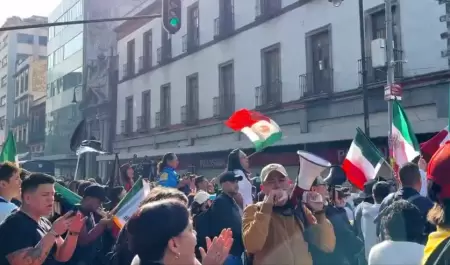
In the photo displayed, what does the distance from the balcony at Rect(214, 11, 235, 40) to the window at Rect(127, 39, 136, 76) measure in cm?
997

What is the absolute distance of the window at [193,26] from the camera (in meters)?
27.0

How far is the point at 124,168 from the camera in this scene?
894 cm

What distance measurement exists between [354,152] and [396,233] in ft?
14.0

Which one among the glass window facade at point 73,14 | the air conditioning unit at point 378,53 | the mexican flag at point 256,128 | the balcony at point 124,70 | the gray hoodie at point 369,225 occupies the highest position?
the glass window facade at point 73,14

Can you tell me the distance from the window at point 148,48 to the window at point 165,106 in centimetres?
254

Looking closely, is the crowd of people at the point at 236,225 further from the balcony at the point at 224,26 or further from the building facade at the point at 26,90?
the building facade at the point at 26,90

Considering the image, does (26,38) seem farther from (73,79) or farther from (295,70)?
(295,70)

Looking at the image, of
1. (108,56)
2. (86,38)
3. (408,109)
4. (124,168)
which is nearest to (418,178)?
(124,168)

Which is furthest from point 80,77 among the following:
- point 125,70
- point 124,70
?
point 125,70

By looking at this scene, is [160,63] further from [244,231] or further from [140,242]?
[140,242]

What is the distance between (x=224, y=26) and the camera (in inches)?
971

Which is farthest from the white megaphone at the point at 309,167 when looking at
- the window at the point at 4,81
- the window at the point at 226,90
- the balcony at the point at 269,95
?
the window at the point at 4,81

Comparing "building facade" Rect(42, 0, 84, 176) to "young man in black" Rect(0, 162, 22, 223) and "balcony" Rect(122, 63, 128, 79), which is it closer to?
"balcony" Rect(122, 63, 128, 79)

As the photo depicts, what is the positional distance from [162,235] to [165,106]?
90.3ft
